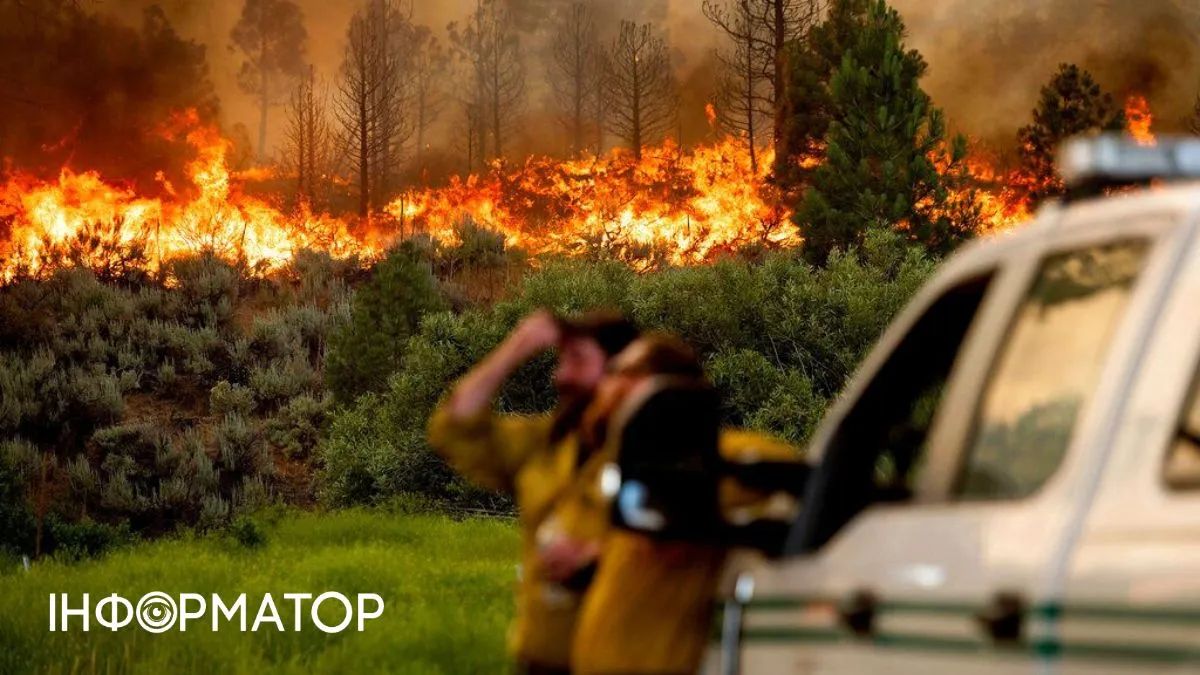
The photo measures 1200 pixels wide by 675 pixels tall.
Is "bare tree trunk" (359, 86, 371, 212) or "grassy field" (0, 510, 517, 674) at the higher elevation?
"bare tree trunk" (359, 86, 371, 212)

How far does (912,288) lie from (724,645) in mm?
24225

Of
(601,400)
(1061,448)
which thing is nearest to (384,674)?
(601,400)

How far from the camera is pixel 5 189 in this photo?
54.6 metres

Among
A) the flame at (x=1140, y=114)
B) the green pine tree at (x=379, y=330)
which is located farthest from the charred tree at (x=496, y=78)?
the green pine tree at (x=379, y=330)

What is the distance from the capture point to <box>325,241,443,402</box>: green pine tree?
110ft

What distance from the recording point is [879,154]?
33781 millimetres

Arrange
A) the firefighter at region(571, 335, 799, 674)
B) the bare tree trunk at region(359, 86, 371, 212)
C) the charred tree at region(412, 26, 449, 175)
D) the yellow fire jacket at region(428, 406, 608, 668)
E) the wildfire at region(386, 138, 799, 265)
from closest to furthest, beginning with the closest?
the firefighter at region(571, 335, 799, 674), the yellow fire jacket at region(428, 406, 608, 668), the wildfire at region(386, 138, 799, 265), the bare tree trunk at region(359, 86, 371, 212), the charred tree at region(412, 26, 449, 175)

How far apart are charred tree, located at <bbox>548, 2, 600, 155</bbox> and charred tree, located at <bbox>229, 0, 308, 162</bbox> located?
37.6ft

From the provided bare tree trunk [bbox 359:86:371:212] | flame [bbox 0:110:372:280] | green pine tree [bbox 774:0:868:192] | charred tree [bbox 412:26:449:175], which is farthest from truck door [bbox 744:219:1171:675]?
charred tree [bbox 412:26:449:175]

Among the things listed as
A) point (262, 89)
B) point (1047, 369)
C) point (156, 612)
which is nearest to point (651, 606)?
point (1047, 369)

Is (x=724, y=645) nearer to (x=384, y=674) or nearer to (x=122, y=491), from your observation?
(x=384, y=674)

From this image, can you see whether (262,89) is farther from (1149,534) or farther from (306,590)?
(1149,534)

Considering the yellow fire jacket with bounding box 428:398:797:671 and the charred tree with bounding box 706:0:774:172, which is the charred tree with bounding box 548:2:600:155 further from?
the yellow fire jacket with bounding box 428:398:797:671

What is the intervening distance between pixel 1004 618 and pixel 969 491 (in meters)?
0.46
